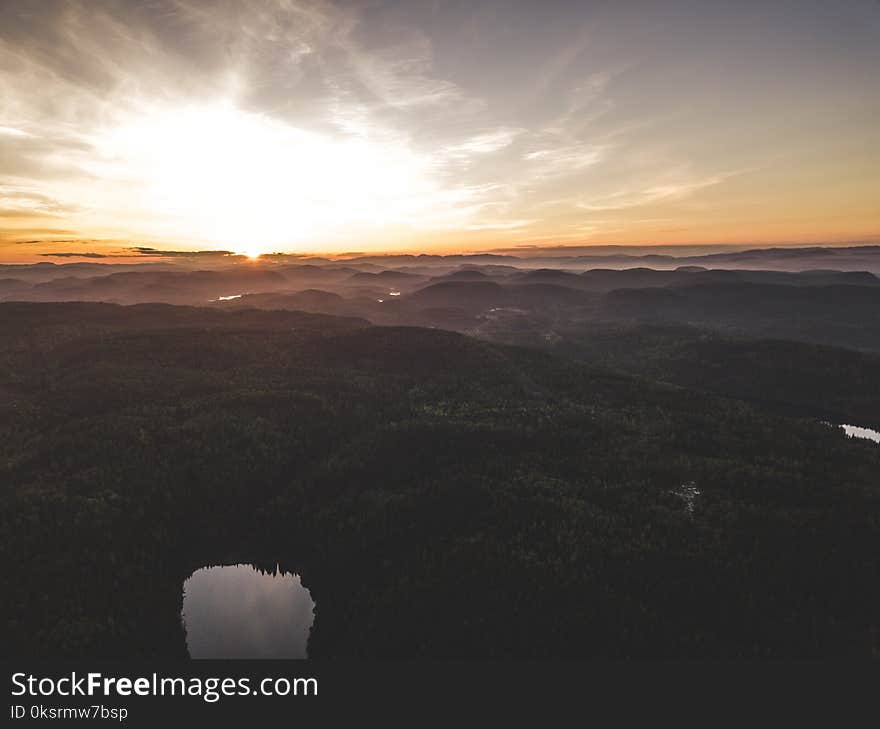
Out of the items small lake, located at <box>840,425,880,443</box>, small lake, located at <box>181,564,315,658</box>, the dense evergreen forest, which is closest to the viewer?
the dense evergreen forest

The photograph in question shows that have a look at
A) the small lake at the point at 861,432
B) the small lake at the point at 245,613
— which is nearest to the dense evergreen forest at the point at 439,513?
the small lake at the point at 245,613

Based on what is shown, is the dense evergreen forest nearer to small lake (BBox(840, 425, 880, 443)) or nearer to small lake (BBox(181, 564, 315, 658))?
small lake (BBox(181, 564, 315, 658))

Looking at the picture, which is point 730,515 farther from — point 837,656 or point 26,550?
point 26,550

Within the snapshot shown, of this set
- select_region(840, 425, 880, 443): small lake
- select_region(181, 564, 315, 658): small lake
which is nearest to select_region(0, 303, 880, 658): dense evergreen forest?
select_region(181, 564, 315, 658): small lake

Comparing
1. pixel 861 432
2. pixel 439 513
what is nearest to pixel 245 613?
pixel 439 513

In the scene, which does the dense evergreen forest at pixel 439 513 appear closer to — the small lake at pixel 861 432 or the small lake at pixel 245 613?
the small lake at pixel 245 613

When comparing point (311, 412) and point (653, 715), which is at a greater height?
point (653, 715)

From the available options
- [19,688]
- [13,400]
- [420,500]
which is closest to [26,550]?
[19,688]
